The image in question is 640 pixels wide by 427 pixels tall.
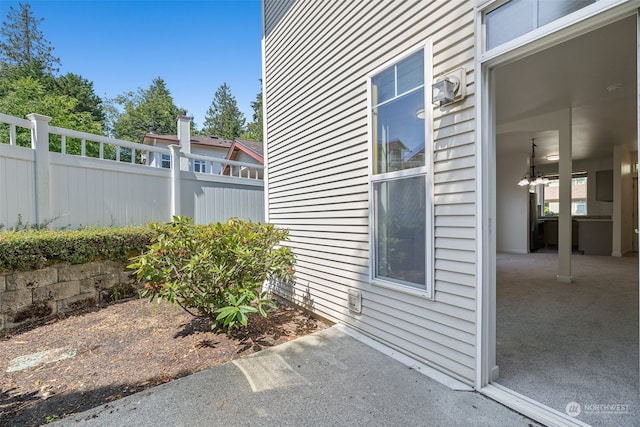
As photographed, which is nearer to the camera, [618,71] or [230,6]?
[618,71]

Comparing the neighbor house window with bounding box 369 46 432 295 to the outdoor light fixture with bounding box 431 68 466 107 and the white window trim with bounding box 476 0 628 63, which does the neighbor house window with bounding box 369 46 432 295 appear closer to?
the outdoor light fixture with bounding box 431 68 466 107

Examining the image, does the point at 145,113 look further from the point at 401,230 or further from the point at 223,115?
the point at 401,230

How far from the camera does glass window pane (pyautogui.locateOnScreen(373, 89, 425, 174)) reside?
257 cm

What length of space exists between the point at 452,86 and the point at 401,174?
2.62 feet

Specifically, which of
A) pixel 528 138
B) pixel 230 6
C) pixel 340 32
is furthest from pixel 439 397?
pixel 230 6

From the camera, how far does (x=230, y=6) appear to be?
8.13 metres

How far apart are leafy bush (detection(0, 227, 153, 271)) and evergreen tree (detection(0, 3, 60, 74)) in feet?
71.6

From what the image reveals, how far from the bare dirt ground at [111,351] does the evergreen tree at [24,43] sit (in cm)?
2295

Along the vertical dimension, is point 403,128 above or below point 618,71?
below

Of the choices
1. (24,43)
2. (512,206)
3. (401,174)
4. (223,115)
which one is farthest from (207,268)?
(223,115)

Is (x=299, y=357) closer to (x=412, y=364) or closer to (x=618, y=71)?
(x=412, y=364)

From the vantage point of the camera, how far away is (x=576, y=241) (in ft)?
30.3

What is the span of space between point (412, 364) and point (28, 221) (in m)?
5.06

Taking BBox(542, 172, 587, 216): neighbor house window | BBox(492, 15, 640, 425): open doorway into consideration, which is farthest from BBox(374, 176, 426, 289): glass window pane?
BBox(542, 172, 587, 216): neighbor house window
